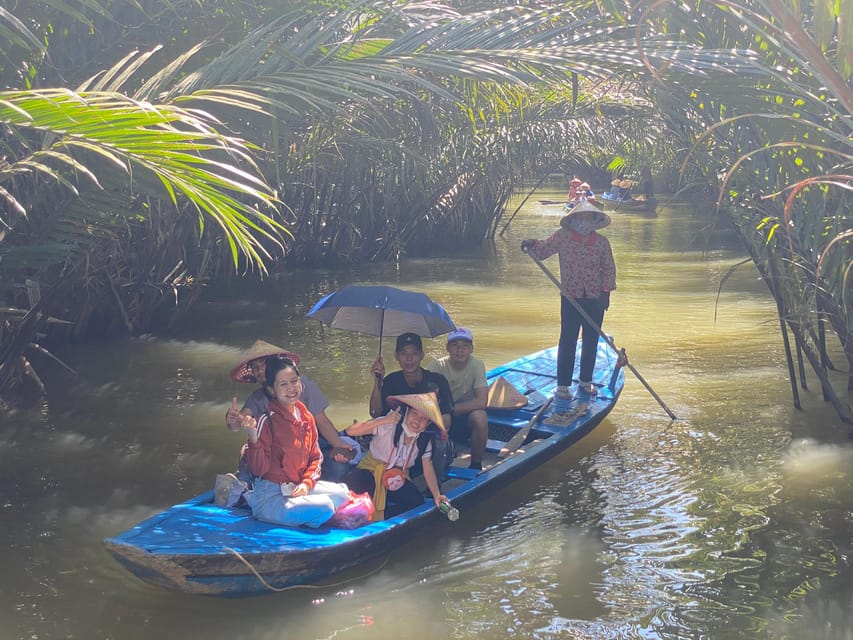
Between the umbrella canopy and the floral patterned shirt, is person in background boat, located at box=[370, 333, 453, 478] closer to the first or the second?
the umbrella canopy

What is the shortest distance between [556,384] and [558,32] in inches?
110

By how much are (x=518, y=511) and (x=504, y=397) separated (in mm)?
1235

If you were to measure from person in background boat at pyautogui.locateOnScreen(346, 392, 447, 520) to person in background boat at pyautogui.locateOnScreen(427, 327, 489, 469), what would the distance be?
2.95 feet

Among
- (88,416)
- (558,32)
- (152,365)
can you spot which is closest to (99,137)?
(558,32)

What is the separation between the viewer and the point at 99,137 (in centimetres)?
470

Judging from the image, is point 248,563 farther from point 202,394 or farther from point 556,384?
point 202,394

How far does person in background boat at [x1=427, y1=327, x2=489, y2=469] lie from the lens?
6.62 m

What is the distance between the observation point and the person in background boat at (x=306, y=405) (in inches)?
206

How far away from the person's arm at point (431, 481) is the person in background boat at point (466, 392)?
92 cm

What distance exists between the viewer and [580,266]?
7.65 m

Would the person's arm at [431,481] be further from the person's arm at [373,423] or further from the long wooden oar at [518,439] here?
the long wooden oar at [518,439]

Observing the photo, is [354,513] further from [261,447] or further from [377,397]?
[377,397]

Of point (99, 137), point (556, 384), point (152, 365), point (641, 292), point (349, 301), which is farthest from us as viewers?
point (641, 292)

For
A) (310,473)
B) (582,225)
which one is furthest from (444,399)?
(582,225)
